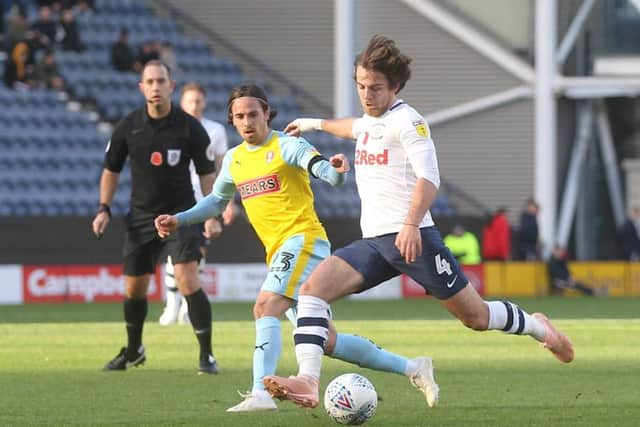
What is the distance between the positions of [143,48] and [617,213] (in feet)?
39.7

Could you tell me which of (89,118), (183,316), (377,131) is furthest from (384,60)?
(89,118)

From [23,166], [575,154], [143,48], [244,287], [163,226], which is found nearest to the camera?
[163,226]

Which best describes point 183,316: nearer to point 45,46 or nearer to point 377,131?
point 377,131

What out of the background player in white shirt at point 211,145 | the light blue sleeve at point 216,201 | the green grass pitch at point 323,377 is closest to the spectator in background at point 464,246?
the green grass pitch at point 323,377

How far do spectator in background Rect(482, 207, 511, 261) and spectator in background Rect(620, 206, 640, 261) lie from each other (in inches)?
149

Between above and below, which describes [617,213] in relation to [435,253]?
below

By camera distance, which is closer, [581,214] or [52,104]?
[52,104]

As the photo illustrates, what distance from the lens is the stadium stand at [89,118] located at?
28812 millimetres

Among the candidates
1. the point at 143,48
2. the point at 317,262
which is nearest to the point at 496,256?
the point at 143,48

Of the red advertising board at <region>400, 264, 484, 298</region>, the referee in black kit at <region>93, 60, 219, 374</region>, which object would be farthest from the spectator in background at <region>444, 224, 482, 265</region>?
the referee in black kit at <region>93, 60, 219, 374</region>

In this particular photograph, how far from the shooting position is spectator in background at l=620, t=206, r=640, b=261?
33.3m

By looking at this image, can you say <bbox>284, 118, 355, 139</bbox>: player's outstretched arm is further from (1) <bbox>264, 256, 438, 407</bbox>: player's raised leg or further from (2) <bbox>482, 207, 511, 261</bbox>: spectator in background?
(2) <bbox>482, 207, 511, 261</bbox>: spectator in background

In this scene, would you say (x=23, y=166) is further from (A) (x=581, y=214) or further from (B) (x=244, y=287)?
(A) (x=581, y=214)

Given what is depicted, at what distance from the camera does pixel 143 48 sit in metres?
31.9
